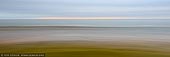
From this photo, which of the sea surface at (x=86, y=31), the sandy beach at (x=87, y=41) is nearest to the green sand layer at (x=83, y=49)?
the sandy beach at (x=87, y=41)

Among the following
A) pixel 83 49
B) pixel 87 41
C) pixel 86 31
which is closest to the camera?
pixel 83 49

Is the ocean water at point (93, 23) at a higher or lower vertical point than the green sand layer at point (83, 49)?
higher

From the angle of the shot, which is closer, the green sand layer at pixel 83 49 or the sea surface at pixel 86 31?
the green sand layer at pixel 83 49

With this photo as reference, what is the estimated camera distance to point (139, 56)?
4.07 metres

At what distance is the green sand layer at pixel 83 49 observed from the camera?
405 cm

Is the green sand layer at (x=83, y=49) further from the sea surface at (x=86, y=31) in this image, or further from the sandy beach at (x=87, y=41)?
the sea surface at (x=86, y=31)

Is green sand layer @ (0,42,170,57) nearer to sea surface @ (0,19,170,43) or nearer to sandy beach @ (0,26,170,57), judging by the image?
sandy beach @ (0,26,170,57)

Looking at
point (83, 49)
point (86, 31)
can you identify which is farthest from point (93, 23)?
point (83, 49)

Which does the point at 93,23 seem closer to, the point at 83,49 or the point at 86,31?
the point at 86,31

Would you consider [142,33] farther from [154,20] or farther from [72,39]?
[72,39]

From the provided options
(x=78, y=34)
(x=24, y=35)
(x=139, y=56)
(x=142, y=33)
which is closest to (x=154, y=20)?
(x=142, y=33)

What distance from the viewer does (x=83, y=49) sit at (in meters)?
4.15

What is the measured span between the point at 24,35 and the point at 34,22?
20cm

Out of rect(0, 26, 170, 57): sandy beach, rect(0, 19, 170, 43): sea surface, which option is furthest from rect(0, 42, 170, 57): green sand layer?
rect(0, 19, 170, 43): sea surface
